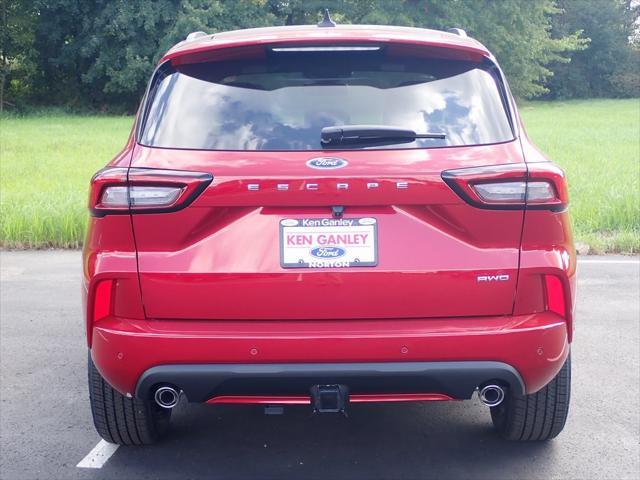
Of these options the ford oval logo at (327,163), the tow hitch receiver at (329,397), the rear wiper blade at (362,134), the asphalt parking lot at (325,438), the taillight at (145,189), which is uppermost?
the rear wiper blade at (362,134)

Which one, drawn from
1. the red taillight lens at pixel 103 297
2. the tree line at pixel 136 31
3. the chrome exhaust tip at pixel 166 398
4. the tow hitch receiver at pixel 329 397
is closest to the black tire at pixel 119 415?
the chrome exhaust tip at pixel 166 398

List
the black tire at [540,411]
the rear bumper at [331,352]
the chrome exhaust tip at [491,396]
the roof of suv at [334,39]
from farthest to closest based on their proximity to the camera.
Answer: the black tire at [540,411] < the roof of suv at [334,39] < the chrome exhaust tip at [491,396] < the rear bumper at [331,352]

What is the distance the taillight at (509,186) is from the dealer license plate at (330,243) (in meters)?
0.35

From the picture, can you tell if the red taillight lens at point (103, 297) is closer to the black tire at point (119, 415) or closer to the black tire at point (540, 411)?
the black tire at point (119, 415)

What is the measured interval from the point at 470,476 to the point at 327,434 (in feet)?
2.46

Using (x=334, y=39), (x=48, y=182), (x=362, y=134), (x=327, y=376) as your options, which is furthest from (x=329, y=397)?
(x=48, y=182)

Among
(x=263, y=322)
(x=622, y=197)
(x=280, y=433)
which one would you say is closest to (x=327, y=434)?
(x=280, y=433)

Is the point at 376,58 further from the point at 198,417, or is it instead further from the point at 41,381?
the point at 41,381

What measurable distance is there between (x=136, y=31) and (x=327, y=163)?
41618 millimetres

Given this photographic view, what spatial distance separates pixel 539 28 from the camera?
5325cm

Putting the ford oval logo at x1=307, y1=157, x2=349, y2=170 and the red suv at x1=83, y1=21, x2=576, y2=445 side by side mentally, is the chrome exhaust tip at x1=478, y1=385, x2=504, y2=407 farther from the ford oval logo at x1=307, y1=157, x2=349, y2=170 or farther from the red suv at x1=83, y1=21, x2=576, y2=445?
the ford oval logo at x1=307, y1=157, x2=349, y2=170

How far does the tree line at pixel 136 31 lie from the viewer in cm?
4162

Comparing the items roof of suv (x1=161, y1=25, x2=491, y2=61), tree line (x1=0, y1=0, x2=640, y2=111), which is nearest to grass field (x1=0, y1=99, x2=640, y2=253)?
roof of suv (x1=161, y1=25, x2=491, y2=61)

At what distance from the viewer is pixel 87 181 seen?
41.2 ft
